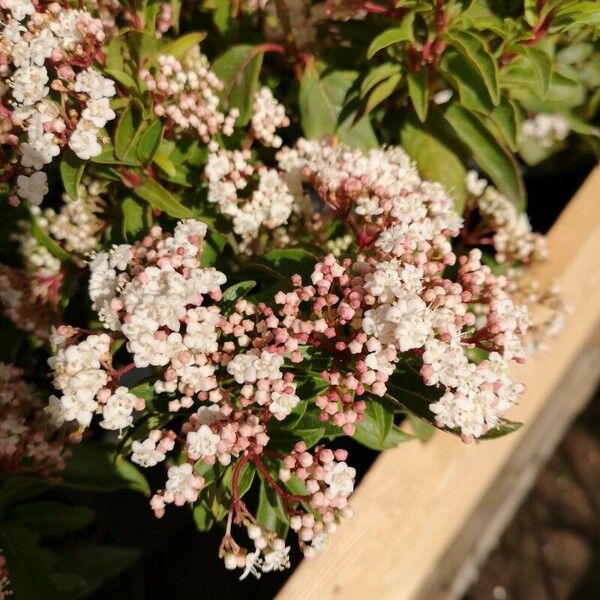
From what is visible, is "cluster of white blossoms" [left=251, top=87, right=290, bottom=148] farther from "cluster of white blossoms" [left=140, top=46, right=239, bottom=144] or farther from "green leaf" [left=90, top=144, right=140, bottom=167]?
"green leaf" [left=90, top=144, right=140, bottom=167]

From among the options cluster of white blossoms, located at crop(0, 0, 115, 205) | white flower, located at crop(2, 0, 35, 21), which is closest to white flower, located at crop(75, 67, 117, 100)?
cluster of white blossoms, located at crop(0, 0, 115, 205)

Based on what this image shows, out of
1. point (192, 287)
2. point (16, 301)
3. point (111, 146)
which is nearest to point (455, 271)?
point (192, 287)

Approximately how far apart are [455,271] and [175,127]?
0.43 meters

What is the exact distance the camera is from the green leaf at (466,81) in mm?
1034

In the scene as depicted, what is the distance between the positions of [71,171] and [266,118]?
0.30 metres

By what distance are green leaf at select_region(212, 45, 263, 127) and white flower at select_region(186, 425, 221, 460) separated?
0.49 meters

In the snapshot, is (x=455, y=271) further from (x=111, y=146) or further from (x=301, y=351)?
(x=111, y=146)

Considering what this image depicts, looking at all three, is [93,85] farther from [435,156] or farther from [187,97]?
[435,156]

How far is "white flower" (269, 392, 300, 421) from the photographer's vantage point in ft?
2.51

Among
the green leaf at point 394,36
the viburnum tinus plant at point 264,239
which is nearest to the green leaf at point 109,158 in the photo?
the viburnum tinus plant at point 264,239

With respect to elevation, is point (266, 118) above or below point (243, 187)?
above

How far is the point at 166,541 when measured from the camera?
1296mm

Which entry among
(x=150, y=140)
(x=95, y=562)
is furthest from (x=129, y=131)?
(x=95, y=562)

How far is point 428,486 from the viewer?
49.7 inches
